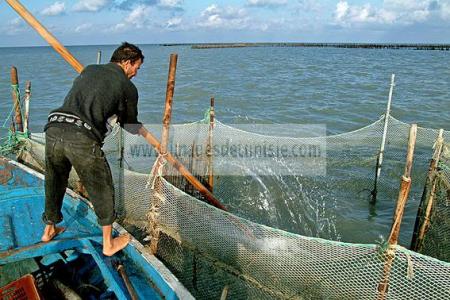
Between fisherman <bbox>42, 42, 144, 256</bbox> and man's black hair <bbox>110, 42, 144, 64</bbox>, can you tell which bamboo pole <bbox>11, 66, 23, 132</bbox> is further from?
man's black hair <bbox>110, 42, 144, 64</bbox>

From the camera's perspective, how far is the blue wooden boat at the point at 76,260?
3.56 m

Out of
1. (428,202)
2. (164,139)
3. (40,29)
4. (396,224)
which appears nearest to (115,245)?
(164,139)

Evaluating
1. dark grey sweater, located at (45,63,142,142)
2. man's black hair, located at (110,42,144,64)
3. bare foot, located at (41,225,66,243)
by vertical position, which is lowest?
bare foot, located at (41,225,66,243)

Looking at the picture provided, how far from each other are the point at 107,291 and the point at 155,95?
21.4 meters

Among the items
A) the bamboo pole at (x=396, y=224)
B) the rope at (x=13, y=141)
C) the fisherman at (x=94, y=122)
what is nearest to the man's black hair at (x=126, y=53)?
the fisherman at (x=94, y=122)

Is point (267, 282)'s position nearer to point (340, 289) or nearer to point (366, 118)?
point (340, 289)

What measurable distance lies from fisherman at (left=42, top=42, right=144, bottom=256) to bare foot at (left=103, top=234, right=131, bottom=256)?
0.15m

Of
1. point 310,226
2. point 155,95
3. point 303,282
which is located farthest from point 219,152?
point 155,95

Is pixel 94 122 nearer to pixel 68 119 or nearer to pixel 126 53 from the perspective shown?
pixel 68 119

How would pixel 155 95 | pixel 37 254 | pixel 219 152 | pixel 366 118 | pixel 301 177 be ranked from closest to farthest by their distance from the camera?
pixel 37 254 → pixel 219 152 → pixel 301 177 → pixel 366 118 → pixel 155 95

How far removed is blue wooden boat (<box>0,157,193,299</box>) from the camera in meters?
3.56

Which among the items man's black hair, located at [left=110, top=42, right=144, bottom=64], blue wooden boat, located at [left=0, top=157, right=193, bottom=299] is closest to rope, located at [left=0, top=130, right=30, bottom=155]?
blue wooden boat, located at [left=0, top=157, right=193, bottom=299]

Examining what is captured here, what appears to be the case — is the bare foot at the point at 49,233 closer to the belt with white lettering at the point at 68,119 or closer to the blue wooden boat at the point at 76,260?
the blue wooden boat at the point at 76,260

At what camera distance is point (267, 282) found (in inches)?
162
